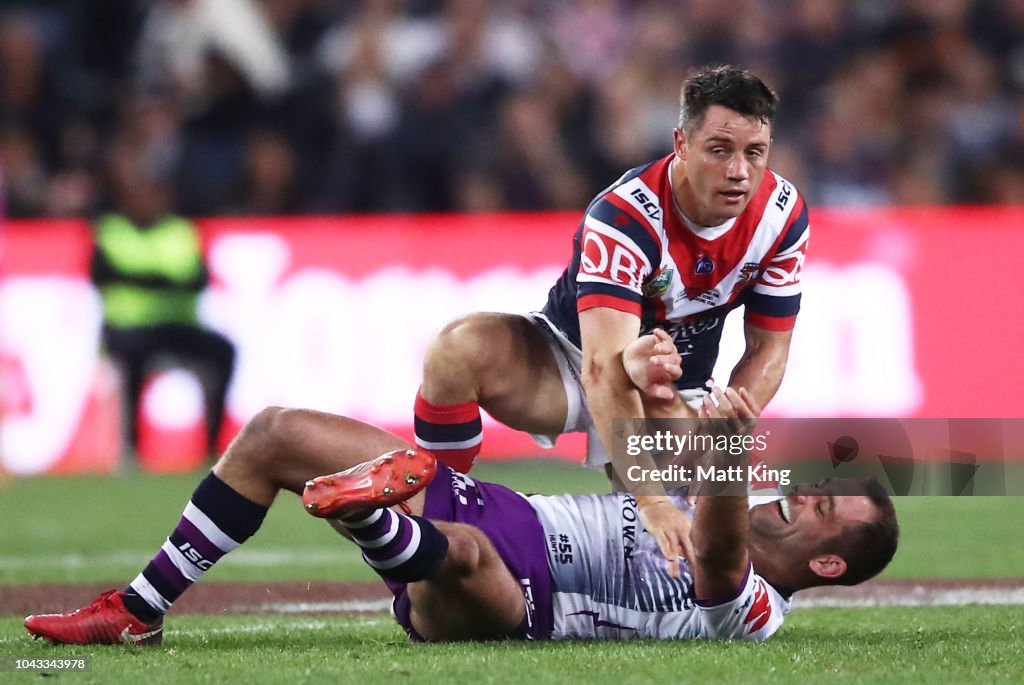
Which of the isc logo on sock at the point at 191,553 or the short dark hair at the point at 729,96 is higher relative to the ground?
the short dark hair at the point at 729,96

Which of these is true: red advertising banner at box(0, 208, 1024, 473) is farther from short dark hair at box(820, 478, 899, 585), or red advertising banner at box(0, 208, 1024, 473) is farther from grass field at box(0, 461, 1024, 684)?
short dark hair at box(820, 478, 899, 585)

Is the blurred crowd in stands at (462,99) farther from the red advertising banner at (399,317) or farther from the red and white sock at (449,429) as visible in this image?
the red and white sock at (449,429)

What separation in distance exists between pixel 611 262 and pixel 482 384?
2.76 feet

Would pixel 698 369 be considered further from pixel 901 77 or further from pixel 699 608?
pixel 901 77

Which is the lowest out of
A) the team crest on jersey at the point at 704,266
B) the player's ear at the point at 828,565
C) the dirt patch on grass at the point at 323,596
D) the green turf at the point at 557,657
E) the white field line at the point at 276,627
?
the dirt patch on grass at the point at 323,596

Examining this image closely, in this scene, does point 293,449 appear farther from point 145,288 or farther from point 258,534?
point 145,288

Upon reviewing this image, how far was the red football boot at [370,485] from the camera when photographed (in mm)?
4602

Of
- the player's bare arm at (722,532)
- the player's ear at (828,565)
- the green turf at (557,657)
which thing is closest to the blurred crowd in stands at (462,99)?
the green turf at (557,657)

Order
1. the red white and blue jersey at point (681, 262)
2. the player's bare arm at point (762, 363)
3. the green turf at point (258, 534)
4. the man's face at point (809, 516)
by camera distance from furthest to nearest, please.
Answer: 1. the green turf at point (258, 534)
2. the player's bare arm at point (762, 363)
3. the red white and blue jersey at point (681, 262)
4. the man's face at point (809, 516)

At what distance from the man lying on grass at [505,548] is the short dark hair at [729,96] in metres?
1.26

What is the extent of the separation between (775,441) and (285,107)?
8520 mm

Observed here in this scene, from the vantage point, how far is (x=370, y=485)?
4625 mm

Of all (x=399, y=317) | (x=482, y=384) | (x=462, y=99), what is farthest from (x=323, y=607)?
(x=462, y=99)

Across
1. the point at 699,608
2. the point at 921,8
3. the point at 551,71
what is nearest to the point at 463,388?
the point at 699,608
